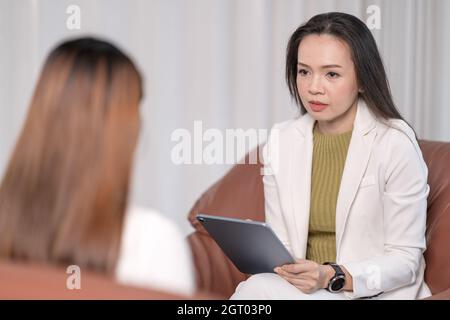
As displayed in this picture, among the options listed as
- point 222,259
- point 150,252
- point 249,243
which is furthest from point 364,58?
point 150,252

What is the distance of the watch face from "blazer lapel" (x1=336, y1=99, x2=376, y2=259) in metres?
0.11

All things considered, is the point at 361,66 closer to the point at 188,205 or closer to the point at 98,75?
the point at 98,75

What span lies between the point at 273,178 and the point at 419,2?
1.04 m

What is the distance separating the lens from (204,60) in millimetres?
2607

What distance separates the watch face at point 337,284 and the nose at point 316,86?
436mm

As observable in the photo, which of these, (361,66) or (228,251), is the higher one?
(361,66)

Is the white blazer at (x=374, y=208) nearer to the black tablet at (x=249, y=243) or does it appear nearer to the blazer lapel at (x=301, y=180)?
the blazer lapel at (x=301, y=180)

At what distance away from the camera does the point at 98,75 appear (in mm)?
1087

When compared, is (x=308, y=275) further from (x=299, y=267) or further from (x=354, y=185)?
(x=354, y=185)

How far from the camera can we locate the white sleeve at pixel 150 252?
1.09 meters

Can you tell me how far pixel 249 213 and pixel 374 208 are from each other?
0.45 metres

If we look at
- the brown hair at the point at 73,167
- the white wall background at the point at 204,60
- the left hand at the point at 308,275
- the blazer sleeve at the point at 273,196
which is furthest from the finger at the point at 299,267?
the white wall background at the point at 204,60
